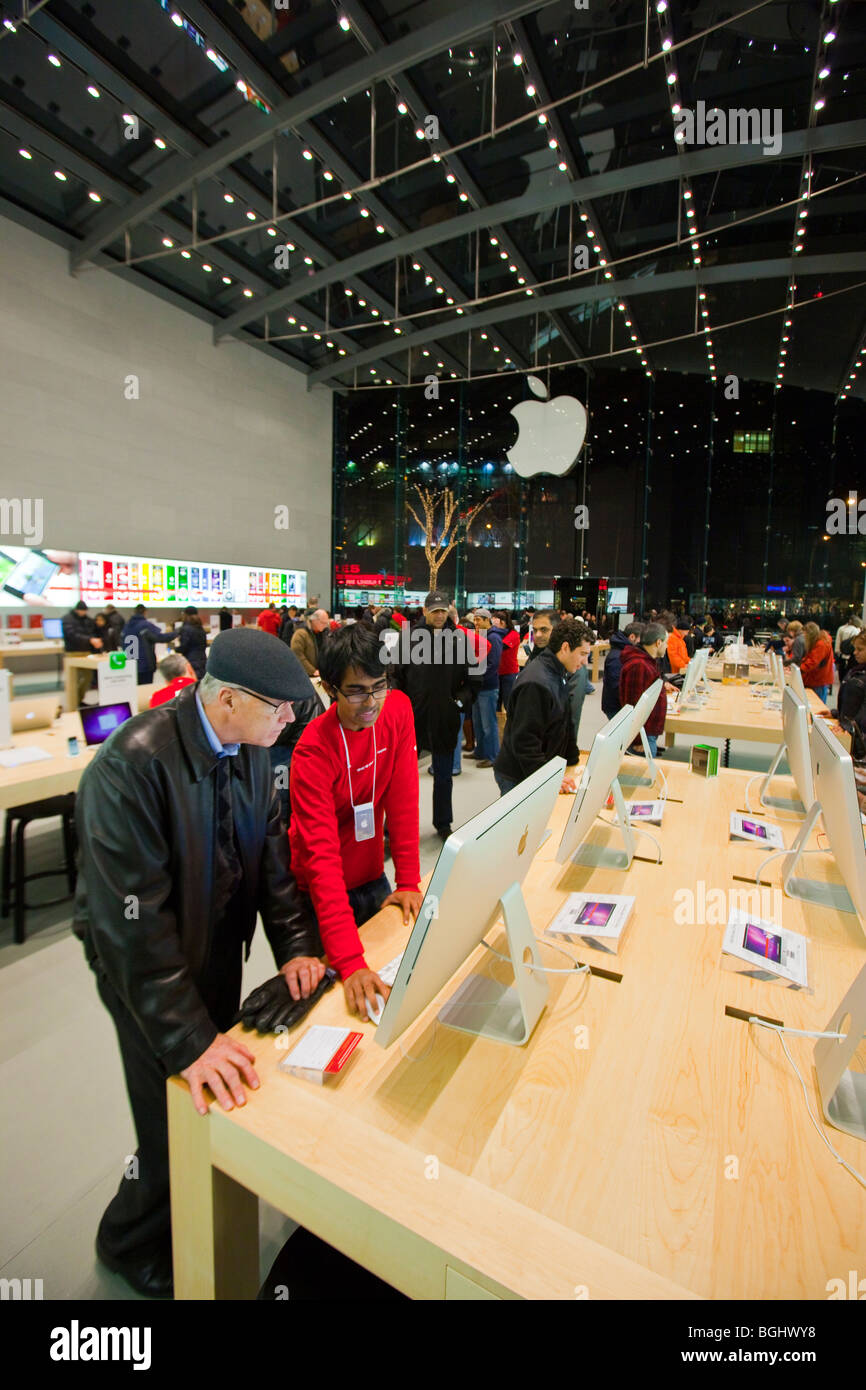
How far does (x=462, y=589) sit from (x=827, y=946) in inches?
556

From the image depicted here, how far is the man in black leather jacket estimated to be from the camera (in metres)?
1.17

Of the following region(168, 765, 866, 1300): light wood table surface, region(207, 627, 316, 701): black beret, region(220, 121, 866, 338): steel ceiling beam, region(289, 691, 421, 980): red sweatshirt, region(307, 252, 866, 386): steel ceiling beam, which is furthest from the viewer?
region(307, 252, 866, 386): steel ceiling beam

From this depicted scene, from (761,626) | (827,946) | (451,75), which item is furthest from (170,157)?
(761,626)

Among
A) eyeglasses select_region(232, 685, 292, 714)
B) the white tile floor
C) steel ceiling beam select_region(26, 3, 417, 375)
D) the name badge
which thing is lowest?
the white tile floor

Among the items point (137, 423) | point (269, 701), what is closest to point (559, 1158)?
point (269, 701)

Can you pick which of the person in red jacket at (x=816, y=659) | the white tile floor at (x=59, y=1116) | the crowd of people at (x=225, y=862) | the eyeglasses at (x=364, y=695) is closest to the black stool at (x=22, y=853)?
the white tile floor at (x=59, y=1116)

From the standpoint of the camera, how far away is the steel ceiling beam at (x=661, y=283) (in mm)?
8773

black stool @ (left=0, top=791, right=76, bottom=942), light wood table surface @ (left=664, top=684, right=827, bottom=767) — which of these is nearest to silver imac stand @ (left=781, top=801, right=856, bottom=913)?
light wood table surface @ (left=664, top=684, right=827, bottom=767)

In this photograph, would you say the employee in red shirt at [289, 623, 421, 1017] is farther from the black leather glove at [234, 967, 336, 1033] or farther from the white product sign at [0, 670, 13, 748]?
the white product sign at [0, 670, 13, 748]

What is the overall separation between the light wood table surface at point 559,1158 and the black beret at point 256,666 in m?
0.71

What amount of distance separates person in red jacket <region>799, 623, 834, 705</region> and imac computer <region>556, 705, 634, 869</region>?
6236 mm

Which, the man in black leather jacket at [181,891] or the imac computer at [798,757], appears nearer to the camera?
the man in black leather jacket at [181,891]

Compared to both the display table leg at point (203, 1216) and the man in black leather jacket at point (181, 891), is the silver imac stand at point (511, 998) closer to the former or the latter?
the man in black leather jacket at point (181, 891)
